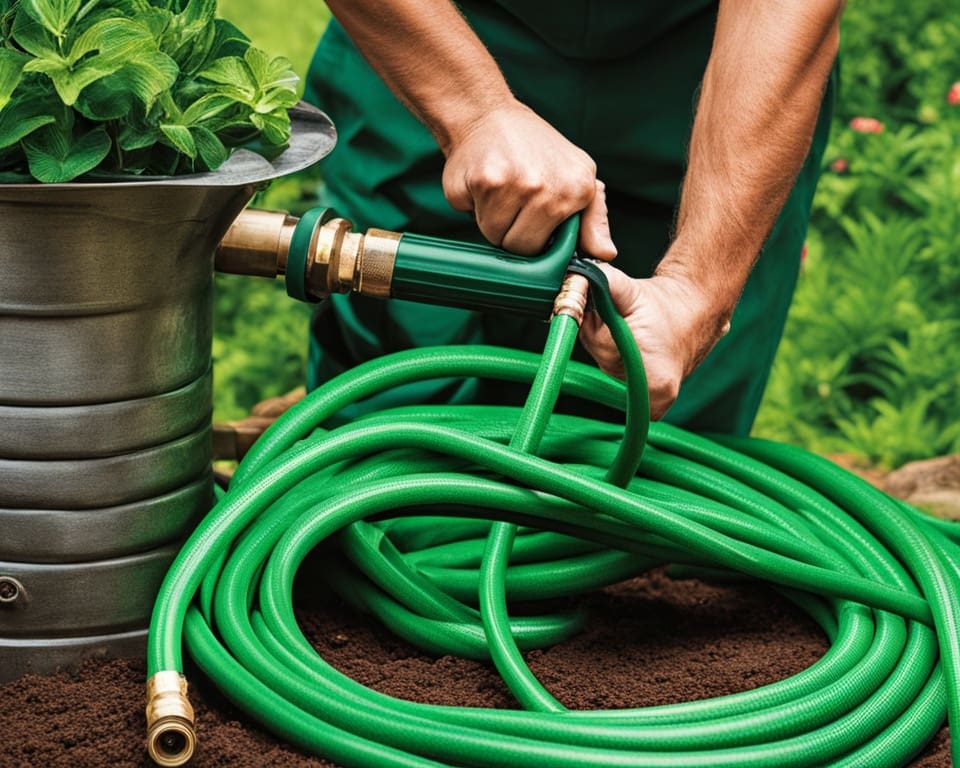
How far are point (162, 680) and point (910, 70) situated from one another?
333cm

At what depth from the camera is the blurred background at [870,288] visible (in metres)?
2.92

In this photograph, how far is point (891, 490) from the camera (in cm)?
219

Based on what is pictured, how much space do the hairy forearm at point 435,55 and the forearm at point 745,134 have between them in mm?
279

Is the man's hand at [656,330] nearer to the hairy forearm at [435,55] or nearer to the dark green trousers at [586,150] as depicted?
the hairy forearm at [435,55]

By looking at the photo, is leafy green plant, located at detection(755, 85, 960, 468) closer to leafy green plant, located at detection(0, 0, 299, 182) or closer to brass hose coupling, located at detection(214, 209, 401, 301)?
brass hose coupling, located at detection(214, 209, 401, 301)

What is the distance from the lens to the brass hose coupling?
4.18 ft

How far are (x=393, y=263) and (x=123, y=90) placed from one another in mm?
306

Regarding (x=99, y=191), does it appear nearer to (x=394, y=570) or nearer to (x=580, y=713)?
(x=394, y=570)

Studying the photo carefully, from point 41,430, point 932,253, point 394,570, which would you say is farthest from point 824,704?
point 932,253

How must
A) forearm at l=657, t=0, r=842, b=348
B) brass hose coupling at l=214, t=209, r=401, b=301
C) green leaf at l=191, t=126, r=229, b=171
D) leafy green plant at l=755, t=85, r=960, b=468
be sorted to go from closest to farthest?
green leaf at l=191, t=126, r=229, b=171, brass hose coupling at l=214, t=209, r=401, b=301, forearm at l=657, t=0, r=842, b=348, leafy green plant at l=755, t=85, r=960, b=468

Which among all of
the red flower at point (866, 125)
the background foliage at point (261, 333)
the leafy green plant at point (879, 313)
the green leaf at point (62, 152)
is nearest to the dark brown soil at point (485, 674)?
the green leaf at point (62, 152)

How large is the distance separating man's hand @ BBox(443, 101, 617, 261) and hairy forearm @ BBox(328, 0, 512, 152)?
0.03 meters

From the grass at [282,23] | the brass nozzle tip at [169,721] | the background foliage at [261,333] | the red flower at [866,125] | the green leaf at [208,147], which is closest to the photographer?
the brass nozzle tip at [169,721]

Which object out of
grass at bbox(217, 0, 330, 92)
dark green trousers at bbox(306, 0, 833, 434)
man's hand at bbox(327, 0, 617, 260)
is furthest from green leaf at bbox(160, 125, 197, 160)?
grass at bbox(217, 0, 330, 92)
